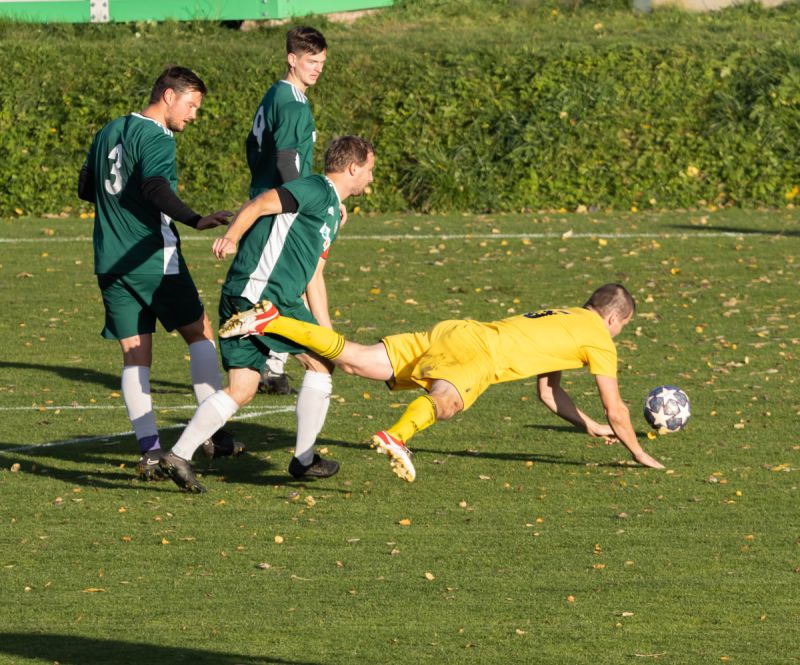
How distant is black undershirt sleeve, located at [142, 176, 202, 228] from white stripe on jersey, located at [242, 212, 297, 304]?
1.23 feet

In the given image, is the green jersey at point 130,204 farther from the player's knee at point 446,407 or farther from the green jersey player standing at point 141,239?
the player's knee at point 446,407

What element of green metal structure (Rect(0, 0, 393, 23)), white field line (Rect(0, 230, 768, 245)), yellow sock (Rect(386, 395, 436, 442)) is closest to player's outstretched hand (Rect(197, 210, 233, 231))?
yellow sock (Rect(386, 395, 436, 442))

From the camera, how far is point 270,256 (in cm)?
771

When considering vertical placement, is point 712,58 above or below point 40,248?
above

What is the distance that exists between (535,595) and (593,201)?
15.3 metres

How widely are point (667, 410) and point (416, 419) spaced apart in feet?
7.30

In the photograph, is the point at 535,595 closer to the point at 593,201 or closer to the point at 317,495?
the point at 317,495

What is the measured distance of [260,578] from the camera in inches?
250

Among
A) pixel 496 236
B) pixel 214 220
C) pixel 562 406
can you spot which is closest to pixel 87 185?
pixel 214 220

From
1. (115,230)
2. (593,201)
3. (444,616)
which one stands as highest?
(115,230)

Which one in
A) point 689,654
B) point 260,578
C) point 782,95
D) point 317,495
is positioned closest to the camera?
point 689,654

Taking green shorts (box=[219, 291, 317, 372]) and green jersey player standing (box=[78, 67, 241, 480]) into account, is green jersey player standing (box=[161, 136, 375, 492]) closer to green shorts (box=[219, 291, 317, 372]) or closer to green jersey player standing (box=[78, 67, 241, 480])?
green shorts (box=[219, 291, 317, 372])

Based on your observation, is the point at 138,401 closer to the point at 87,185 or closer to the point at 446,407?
the point at 87,185

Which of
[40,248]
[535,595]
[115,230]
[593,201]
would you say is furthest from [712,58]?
[535,595]
